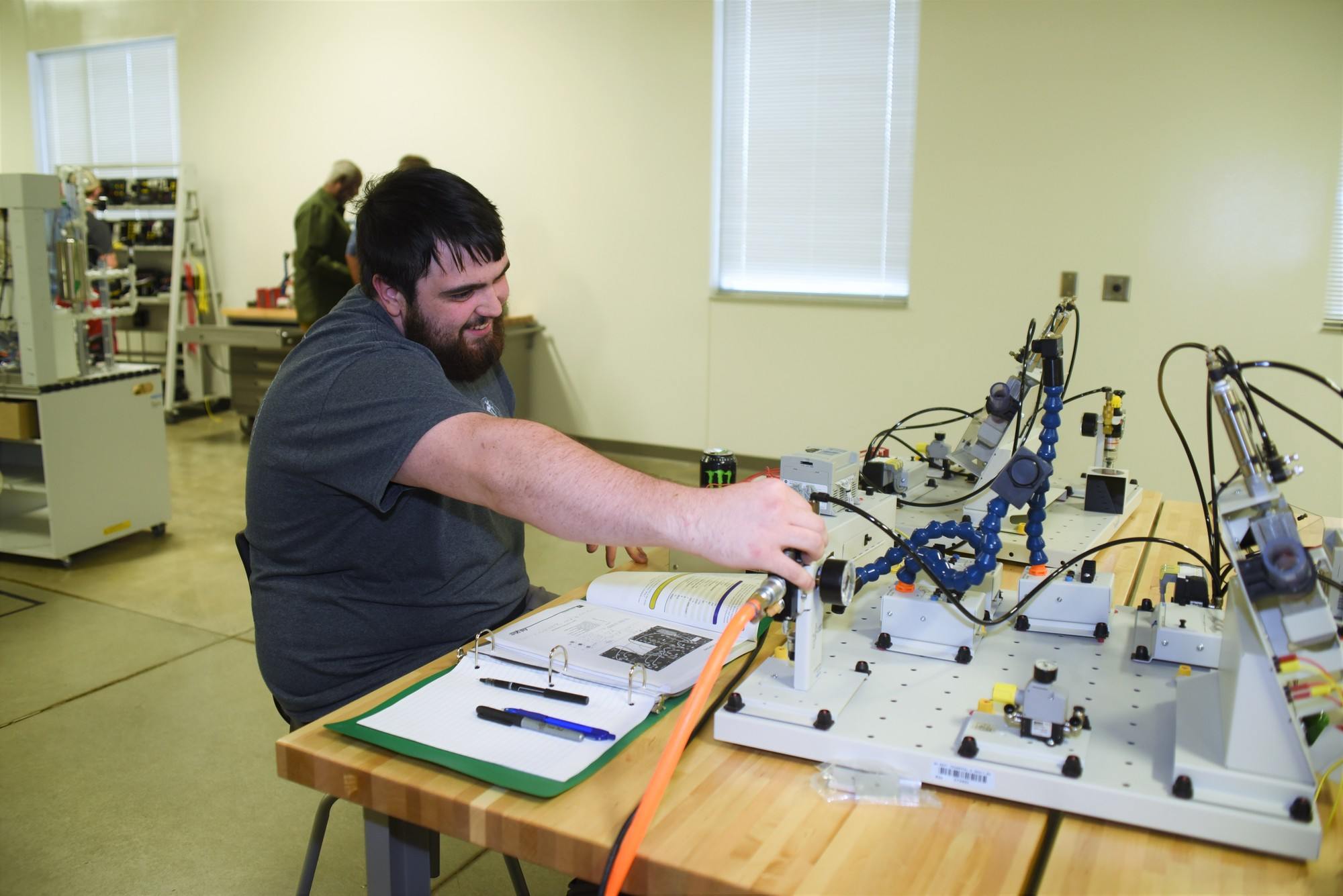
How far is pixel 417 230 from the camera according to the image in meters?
1.48

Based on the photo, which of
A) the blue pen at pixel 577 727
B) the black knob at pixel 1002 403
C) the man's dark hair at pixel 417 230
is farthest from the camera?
the black knob at pixel 1002 403

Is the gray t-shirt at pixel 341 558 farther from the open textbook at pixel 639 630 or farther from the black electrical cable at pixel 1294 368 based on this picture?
the black electrical cable at pixel 1294 368

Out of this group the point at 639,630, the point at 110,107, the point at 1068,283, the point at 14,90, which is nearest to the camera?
the point at 639,630

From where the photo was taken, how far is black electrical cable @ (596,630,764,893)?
849 millimetres

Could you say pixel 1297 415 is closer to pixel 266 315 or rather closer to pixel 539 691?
pixel 539 691

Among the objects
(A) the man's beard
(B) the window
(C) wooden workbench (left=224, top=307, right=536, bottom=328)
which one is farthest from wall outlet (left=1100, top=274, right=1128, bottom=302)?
(B) the window

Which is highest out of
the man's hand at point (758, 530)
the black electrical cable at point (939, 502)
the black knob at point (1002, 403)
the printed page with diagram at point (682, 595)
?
the black knob at point (1002, 403)

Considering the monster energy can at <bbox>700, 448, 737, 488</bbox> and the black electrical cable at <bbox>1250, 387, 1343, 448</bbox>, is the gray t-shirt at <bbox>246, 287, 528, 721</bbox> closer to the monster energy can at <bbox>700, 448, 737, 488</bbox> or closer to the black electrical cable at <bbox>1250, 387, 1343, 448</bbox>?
the monster energy can at <bbox>700, 448, 737, 488</bbox>

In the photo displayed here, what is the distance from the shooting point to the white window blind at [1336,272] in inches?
146

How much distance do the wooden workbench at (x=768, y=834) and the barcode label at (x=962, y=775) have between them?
0.02m

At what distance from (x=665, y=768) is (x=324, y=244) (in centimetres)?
491

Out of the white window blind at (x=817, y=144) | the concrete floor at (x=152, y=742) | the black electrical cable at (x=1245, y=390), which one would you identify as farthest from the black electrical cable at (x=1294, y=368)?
the white window blind at (x=817, y=144)

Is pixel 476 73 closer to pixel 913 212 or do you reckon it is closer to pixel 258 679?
pixel 913 212

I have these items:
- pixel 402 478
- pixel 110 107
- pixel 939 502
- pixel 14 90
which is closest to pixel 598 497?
pixel 402 478
